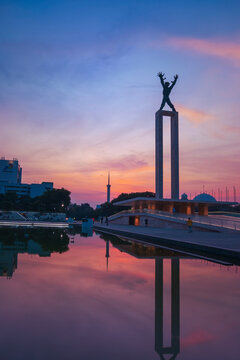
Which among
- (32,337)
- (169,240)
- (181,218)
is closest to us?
(32,337)

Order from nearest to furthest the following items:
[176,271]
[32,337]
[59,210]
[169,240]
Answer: [32,337], [176,271], [169,240], [59,210]

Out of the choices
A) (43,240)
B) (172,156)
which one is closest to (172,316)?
(43,240)

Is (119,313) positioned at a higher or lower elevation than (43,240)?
higher

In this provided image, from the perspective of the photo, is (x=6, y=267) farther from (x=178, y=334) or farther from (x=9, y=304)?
(x=178, y=334)

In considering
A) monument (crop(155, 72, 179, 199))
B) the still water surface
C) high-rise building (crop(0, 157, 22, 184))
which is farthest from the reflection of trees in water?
high-rise building (crop(0, 157, 22, 184))

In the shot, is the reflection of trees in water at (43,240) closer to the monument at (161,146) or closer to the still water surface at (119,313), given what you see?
the still water surface at (119,313)

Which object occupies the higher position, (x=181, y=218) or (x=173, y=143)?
(x=173, y=143)

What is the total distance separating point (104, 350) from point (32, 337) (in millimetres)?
1046

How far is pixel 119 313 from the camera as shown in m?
4.75

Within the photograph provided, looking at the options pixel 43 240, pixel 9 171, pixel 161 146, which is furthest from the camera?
pixel 9 171

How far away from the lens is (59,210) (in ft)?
289

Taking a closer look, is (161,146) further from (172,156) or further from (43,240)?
(43,240)

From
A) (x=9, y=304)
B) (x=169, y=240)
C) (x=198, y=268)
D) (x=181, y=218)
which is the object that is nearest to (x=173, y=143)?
(x=181, y=218)

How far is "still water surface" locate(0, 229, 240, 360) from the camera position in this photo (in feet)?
11.6
